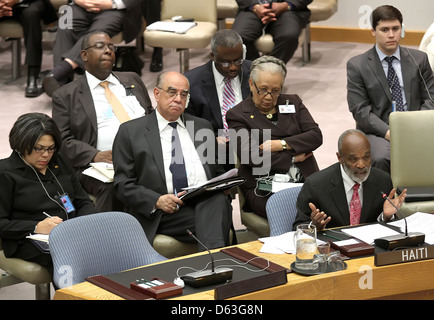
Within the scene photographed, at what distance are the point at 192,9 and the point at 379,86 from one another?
2824mm

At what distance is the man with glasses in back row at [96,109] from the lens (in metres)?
5.78

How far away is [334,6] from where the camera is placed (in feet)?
30.4

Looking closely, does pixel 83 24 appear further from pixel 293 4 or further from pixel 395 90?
pixel 395 90

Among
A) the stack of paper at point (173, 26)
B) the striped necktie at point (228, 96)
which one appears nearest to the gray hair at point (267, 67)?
the striped necktie at point (228, 96)

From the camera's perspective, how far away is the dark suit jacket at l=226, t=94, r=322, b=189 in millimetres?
5559

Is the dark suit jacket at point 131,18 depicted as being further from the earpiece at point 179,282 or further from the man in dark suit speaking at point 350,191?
the earpiece at point 179,282

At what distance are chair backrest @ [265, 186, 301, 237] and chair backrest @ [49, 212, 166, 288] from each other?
0.65m

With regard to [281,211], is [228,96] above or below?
above

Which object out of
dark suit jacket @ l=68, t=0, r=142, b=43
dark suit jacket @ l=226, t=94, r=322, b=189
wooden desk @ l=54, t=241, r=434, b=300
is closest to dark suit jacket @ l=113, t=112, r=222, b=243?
dark suit jacket @ l=226, t=94, r=322, b=189

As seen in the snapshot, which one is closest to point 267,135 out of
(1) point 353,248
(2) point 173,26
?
(1) point 353,248

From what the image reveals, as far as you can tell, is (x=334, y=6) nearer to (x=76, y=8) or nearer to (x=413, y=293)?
(x=76, y=8)

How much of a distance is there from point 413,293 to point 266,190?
1.39 meters

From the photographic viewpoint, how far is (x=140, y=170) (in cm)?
531

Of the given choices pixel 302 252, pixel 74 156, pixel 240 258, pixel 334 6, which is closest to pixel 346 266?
pixel 302 252
